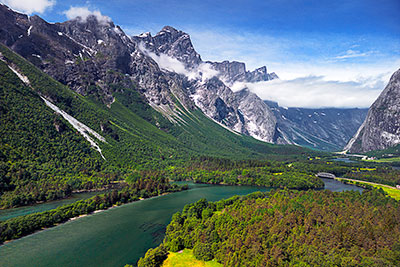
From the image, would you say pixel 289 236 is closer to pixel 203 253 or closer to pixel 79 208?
pixel 203 253

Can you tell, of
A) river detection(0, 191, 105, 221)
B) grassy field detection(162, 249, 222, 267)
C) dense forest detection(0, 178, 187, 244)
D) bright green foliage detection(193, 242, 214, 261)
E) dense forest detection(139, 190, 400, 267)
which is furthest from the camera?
river detection(0, 191, 105, 221)

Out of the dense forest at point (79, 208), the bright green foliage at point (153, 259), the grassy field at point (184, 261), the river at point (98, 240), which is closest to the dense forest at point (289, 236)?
the bright green foliage at point (153, 259)

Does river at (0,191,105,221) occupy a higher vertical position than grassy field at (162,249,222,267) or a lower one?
higher

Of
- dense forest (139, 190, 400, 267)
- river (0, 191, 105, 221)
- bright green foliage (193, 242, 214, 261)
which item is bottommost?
bright green foliage (193, 242, 214, 261)

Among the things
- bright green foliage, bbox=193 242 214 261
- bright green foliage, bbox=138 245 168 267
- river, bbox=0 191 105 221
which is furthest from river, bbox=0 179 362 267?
river, bbox=0 191 105 221

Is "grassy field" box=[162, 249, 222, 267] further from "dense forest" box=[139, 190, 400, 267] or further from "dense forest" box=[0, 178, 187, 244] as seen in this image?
"dense forest" box=[0, 178, 187, 244]

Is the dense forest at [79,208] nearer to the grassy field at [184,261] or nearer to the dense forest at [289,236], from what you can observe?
the dense forest at [289,236]
